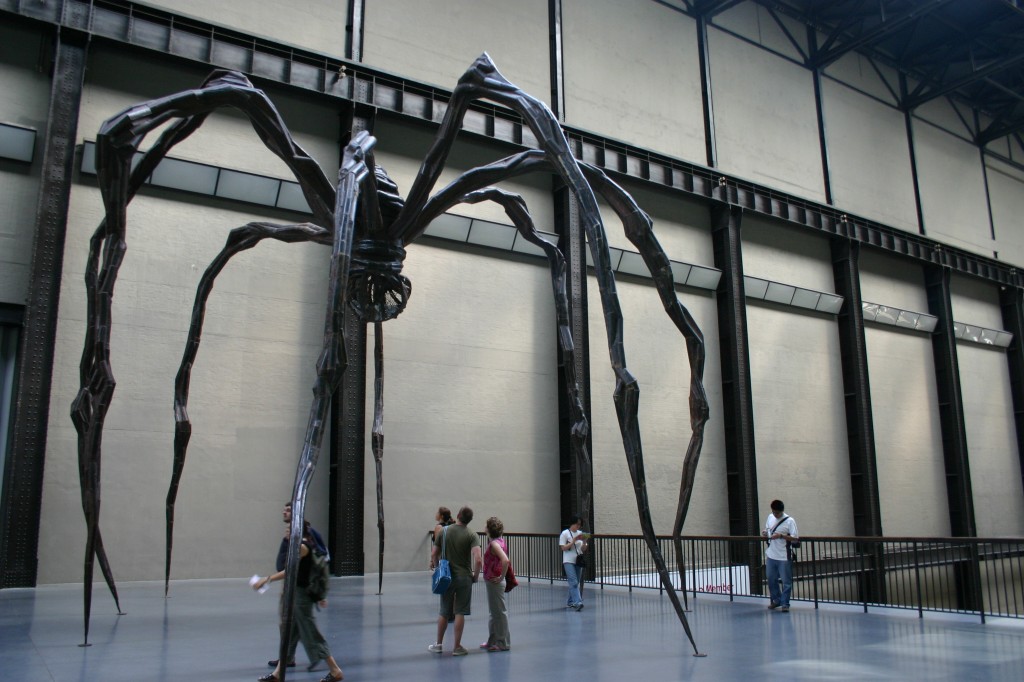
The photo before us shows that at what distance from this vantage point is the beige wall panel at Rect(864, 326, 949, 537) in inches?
1021

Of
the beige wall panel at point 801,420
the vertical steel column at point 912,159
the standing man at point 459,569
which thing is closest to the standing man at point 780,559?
the standing man at point 459,569

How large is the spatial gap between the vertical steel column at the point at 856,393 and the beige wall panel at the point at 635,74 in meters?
6.69

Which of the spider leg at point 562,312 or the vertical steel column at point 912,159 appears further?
the vertical steel column at point 912,159

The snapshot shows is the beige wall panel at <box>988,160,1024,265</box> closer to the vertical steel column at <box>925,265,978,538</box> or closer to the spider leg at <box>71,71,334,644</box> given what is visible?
the vertical steel column at <box>925,265,978,538</box>

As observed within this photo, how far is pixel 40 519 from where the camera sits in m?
14.0

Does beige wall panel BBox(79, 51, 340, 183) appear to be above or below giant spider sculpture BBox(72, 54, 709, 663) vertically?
above

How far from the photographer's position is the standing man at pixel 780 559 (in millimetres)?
11063

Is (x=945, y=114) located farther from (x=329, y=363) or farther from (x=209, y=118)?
(x=329, y=363)

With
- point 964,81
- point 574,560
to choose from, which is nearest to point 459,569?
point 574,560

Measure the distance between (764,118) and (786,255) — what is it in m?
4.71

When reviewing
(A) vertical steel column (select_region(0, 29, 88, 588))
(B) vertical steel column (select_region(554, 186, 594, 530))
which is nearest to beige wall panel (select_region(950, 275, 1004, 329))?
(B) vertical steel column (select_region(554, 186, 594, 530))

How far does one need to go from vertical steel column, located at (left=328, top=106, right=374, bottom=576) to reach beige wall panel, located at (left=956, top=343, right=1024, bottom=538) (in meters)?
23.1

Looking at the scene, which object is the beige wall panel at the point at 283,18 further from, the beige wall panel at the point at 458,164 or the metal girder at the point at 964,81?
the metal girder at the point at 964,81

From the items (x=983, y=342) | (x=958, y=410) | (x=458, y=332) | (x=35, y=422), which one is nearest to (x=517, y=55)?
(x=458, y=332)
